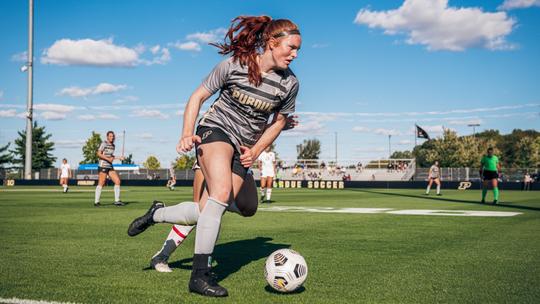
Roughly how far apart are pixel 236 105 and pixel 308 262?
194 centimetres

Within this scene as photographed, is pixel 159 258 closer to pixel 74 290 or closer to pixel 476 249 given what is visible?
pixel 74 290

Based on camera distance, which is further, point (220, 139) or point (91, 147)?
point (91, 147)

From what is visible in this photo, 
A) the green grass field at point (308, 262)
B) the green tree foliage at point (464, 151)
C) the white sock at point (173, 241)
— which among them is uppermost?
the green tree foliage at point (464, 151)

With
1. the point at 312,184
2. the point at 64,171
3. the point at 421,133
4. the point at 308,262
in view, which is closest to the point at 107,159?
the point at 308,262

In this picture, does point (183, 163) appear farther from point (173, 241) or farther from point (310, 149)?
point (173, 241)

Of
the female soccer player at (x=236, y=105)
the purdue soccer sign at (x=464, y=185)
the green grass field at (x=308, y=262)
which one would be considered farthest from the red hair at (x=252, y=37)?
the purdue soccer sign at (x=464, y=185)

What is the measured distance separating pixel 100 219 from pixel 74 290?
23.3ft

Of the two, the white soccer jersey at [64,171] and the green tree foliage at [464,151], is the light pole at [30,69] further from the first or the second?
the green tree foliage at [464,151]

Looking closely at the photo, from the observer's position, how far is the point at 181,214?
4.67m

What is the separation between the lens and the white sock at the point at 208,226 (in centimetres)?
411

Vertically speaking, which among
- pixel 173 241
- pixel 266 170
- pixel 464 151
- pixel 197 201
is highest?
pixel 464 151

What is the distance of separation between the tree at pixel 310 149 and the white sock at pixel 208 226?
131794 mm

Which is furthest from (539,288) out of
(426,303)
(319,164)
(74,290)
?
(319,164)

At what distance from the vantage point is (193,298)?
3801 millimetres
